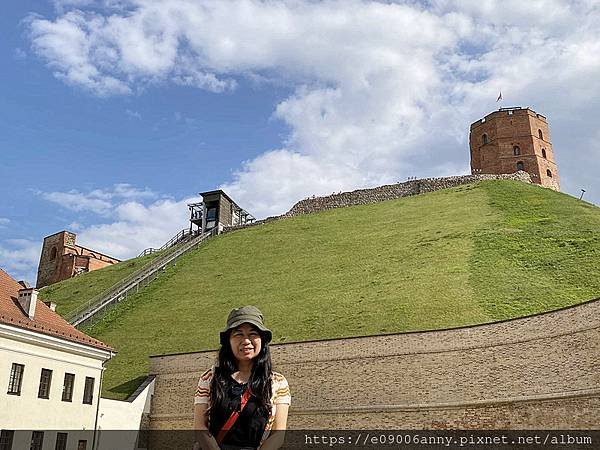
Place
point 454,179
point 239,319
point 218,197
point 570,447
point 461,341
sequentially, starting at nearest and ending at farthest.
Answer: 1. point 239,319
2. point 570,447
3. point 461,341
4. point 454,179
5. point 218,197

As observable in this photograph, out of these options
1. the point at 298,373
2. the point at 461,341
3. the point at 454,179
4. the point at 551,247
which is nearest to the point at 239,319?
the point at 461,341

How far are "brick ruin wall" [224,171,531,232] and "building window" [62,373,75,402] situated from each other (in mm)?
35600

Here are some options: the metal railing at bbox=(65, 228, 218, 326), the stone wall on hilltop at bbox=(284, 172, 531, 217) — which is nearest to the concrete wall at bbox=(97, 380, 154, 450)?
the metal railing at bbox=(65, 228, 218, 326)

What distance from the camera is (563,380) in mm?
21109

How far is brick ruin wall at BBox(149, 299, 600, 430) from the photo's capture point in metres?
21.0

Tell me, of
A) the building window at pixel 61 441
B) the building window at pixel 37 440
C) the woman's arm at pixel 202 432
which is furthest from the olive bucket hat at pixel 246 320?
the building window at pixel 61 441

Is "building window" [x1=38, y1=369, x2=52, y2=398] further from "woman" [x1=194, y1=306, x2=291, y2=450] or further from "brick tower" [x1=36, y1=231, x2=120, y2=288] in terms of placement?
"brick tower" [x1=36, y1=231, x2=120, y2=288]

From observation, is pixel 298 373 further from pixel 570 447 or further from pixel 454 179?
pixel 454 179

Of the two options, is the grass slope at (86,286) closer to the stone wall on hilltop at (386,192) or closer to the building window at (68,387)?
the stone wall on hilltop at (386,192)

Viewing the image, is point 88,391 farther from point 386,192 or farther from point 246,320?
point 386,192

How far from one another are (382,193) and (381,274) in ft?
81.1

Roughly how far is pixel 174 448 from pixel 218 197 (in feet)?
129

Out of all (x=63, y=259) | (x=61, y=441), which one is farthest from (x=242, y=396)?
(x=63, y=259)

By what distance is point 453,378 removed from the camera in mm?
23703
